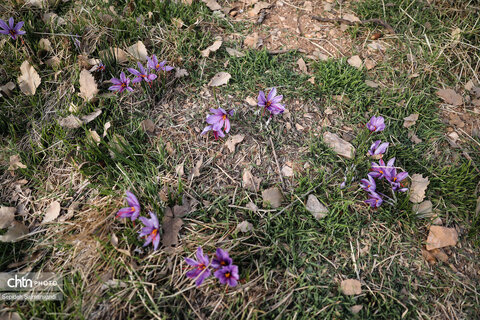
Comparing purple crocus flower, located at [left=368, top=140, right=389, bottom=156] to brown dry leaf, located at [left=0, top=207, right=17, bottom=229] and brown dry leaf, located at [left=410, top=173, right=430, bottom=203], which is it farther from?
brown dry leaf, located at [left=0, top=207, right=17, bottom=229]

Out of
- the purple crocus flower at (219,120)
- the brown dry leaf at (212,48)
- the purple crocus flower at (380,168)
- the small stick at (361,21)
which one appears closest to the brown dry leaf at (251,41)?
the brown dry leaf at (212,48)

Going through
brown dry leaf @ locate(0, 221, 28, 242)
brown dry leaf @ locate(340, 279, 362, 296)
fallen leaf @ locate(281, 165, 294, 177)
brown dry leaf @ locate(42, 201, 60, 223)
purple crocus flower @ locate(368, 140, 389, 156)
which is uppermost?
purple crocus flower @ locate(368, 140, 389, 156)

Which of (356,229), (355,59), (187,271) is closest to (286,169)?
(356,229)

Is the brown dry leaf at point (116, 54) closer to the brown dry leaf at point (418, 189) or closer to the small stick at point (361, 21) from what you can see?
the small stick at point (361, 21)

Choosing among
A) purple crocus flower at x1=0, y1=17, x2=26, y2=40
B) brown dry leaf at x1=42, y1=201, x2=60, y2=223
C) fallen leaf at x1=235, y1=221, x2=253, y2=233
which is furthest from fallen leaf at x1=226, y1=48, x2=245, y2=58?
brown dry leaf at x1=42, y1=201, x2=60, y2=223

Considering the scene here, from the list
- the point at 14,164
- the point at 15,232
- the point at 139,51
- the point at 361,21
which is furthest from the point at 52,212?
the point at 361,21

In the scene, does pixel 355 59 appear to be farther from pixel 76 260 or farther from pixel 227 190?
pixel 76 260
